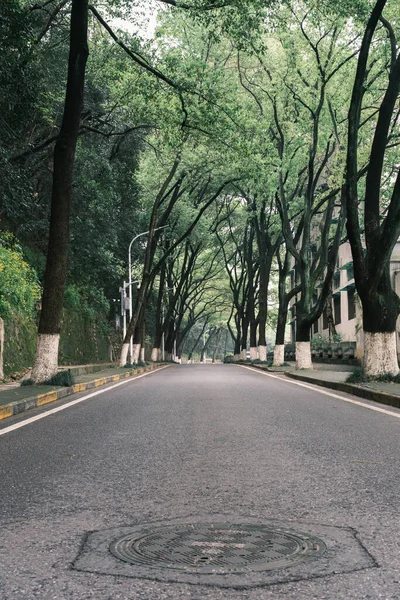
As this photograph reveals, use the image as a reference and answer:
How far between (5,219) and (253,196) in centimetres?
1310

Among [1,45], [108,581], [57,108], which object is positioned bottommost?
[108,581]

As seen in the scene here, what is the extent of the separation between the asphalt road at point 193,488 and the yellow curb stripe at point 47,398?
93.4 inches

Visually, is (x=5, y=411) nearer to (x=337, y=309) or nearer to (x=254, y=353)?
(x=254, y=353)

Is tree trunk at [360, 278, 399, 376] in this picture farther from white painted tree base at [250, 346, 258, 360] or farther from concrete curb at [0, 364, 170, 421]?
white painted tree base at [250, 346, 258, 360]

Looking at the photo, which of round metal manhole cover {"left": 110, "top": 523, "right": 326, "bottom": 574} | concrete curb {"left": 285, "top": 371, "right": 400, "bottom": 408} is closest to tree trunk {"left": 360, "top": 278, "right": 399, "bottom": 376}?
concrete curb {"left": 285, "top": 371, "right": 400, "bottom": 408}

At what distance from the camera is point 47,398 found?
13.2 metres

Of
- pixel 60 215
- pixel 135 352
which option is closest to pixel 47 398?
pixel 60 215

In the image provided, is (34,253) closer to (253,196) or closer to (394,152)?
(253,196)

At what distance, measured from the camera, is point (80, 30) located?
656 inches

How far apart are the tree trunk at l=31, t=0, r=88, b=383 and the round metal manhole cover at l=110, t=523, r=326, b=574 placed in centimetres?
1205

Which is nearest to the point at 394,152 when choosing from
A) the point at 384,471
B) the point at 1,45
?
the point at 1,45

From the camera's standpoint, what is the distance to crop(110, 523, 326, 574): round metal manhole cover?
346 centimetres

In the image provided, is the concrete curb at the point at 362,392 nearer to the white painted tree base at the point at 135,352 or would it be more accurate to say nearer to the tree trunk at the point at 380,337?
the tree trunk at the point at 380,337

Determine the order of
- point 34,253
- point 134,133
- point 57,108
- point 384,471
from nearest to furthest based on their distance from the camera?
point 384,471, point 57,108, point 134,133, point 34,253
